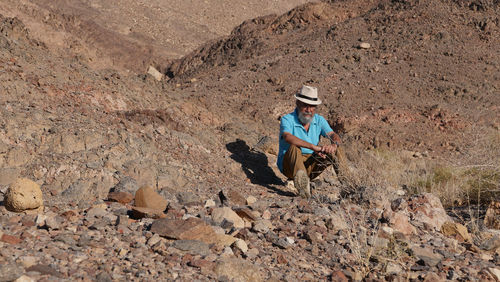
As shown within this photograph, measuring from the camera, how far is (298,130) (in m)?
5.08

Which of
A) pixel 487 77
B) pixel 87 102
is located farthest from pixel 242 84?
pixel 87 102

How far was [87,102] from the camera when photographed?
214 inches

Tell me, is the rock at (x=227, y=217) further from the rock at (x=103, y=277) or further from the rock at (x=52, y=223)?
the rock at (x=103, y=277)

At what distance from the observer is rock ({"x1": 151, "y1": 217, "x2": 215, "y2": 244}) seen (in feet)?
9.37

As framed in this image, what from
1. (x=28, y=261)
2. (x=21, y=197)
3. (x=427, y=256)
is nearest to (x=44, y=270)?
(x=28, y=261)

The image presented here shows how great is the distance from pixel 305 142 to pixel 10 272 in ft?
10.4

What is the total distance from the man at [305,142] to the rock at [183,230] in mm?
1719

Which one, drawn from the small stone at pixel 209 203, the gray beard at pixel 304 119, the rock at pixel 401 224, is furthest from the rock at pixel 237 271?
the gray beard at pixel 304 119

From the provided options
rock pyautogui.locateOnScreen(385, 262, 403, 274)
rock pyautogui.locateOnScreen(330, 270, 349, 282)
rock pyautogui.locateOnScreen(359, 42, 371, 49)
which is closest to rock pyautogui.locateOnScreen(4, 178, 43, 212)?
rock pyautogui.locateOnScreen(330, 270, 349, 282)

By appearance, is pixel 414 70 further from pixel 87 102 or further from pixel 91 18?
pixel 91 18

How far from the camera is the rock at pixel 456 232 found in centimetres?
375

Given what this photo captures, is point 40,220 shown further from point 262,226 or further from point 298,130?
point 298,130

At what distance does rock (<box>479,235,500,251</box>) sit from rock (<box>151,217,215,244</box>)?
6.54 ft

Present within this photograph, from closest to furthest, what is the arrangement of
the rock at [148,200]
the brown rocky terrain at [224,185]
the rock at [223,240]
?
the brown rocky terrain at [224,185], the rock at [223,240], the rock at [148,200]
